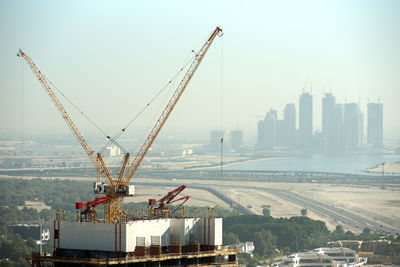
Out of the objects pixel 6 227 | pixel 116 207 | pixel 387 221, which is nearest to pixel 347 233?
pixel 387 221

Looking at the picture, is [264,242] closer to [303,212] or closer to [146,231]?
[303,212]

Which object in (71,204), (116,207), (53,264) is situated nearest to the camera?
(53,264)

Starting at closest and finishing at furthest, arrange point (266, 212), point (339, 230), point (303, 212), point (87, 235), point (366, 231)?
point (87, 235) → point (366, 231) → point (339, 230) → point (266, 212) → point (303, 212)

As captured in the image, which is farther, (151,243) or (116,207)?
(116,207)

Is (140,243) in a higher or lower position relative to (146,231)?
lower

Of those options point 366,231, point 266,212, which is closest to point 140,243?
point 366,231

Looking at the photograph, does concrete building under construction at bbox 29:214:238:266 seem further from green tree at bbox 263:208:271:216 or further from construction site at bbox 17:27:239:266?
green tree at bbox 263:208:271:216

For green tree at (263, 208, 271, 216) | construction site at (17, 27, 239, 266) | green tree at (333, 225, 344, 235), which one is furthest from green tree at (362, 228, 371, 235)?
construction site at (17, 27, 239, 266)

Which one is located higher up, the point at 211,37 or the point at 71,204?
the point at 211,37

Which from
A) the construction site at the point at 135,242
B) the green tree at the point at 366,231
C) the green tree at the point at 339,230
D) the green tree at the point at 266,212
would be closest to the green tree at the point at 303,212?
the green tree at the point at 266,212

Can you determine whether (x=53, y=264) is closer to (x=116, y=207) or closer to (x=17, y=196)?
(x=116, y=207)

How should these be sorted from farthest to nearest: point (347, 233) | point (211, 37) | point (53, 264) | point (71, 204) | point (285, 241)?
point (71, 204), point (347, 233), point (285, 241), point (211, 37), point (53, 264)
